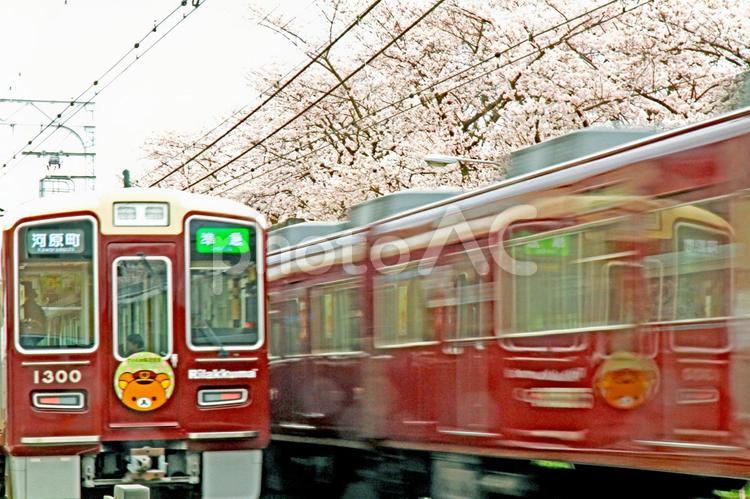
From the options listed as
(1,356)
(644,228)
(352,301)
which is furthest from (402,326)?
(644,228)

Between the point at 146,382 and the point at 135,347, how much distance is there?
270mm

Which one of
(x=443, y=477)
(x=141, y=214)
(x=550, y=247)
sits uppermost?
(x=141, y=214)

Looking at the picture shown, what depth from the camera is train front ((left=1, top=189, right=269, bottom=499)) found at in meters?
10.1

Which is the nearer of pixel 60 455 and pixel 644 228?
pixel 644 228

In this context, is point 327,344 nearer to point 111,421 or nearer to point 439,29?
point 111,421

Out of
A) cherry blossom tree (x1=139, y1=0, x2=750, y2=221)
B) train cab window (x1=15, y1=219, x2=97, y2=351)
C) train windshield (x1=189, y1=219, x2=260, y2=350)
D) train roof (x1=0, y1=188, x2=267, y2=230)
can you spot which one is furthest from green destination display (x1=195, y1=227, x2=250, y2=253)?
cherry blossom tree (x1=139, y1=0, x2=750, y2=221)

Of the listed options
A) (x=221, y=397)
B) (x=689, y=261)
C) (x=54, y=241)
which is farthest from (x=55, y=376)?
(x=689, y=261)

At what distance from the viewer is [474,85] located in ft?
89.9

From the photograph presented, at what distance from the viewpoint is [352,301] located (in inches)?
460

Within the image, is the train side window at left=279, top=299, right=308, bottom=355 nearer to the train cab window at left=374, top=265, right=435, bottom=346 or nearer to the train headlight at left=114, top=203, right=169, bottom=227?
the train cab window at left=374, top=265, right=435, bottom=346

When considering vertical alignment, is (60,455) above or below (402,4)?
below

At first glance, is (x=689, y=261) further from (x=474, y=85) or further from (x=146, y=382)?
(x=474, y=85)

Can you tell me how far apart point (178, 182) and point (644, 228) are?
33.7 metres

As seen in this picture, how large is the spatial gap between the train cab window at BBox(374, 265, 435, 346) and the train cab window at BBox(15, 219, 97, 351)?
7.30 feet
